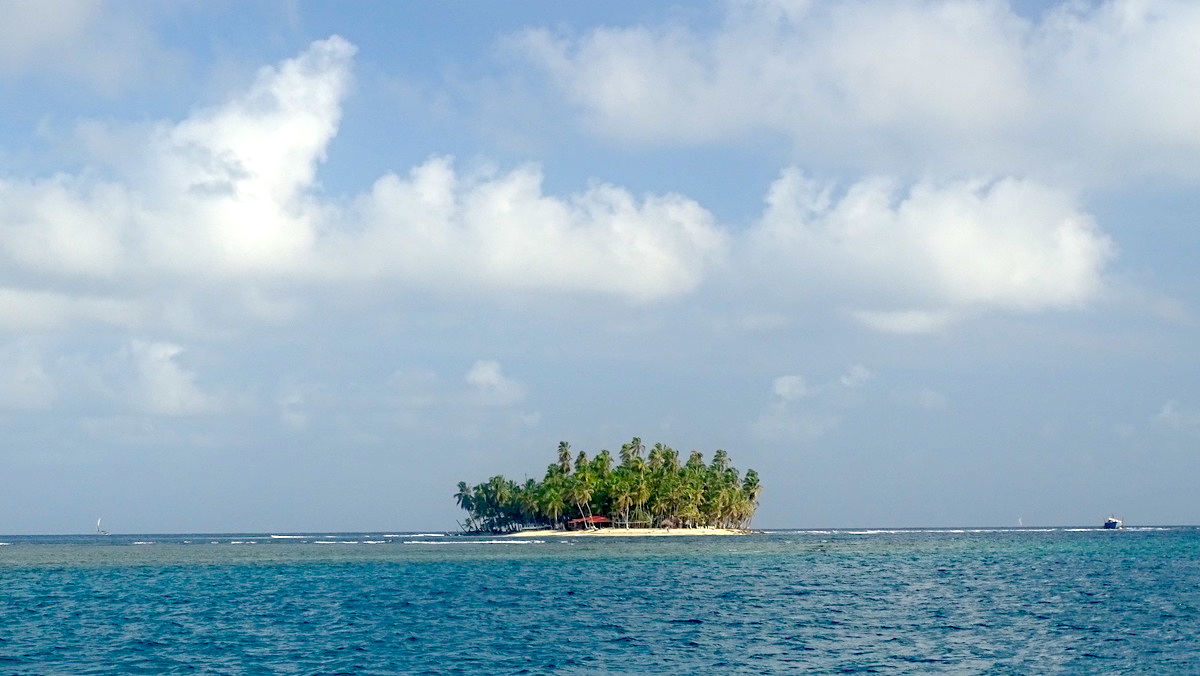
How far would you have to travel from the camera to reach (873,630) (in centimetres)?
4688

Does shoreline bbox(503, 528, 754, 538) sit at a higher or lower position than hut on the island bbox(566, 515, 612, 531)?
lower

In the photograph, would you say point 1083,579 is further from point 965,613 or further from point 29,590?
point 29,590

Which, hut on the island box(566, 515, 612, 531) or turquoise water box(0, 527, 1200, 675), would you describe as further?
hut on the island box(566, 515, 612, 531)

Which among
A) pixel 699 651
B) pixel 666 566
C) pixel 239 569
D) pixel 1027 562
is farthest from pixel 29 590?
pixel 1027 562

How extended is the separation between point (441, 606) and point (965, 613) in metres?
25.1

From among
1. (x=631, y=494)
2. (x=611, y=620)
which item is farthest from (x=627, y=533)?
(x=611, y=620)

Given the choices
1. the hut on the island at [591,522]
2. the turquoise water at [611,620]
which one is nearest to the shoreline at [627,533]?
the hut on the island at [591,522]

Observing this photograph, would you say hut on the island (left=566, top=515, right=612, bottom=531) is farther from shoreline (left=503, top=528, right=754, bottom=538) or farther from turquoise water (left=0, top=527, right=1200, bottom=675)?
turquoise water (left=0, top=527, right=1200, bottom=675)

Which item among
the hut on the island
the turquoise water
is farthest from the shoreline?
the turquoise water

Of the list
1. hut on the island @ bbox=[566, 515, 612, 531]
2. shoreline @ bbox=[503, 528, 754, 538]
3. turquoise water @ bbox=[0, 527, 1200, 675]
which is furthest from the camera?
hut on the island @ bbox=[566, 515, 612, 531]

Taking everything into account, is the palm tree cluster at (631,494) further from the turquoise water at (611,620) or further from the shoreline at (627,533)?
the turquoise water at (611,620)

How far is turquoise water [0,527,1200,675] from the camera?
3872 cm

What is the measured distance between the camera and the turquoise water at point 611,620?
3872cm

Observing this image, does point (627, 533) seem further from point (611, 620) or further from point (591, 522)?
point (611, 620)
